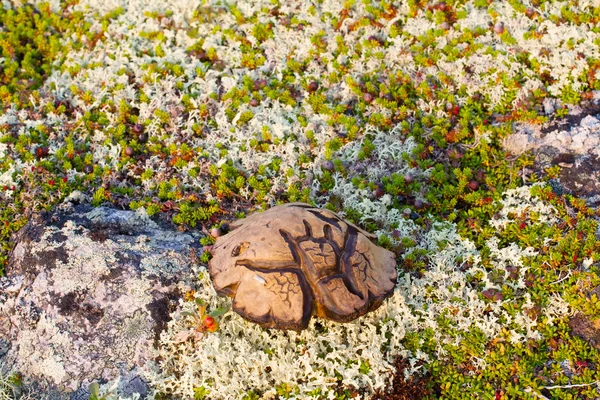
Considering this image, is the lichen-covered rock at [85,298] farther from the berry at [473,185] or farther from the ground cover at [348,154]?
the berry at [473,185]

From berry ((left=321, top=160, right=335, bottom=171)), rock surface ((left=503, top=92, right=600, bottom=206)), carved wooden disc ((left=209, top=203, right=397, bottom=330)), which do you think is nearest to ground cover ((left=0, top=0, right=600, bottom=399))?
berry ((left=321, top=160, right=335, bottom=171))

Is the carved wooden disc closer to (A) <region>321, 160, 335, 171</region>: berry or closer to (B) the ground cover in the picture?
(B) the ground cover

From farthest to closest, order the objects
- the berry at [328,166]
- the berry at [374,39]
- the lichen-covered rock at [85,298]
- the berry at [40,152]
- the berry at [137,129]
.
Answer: the berry at [374,39] < the berry at [137,129] < the berry at [40,152] < the berry at [328,166] < the lichen-covered rock at [85,298]

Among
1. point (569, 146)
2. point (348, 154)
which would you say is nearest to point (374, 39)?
point (348, 154)

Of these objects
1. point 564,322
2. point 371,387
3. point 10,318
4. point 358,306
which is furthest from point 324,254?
point 10,318

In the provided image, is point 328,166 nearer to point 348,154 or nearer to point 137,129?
point 348,154

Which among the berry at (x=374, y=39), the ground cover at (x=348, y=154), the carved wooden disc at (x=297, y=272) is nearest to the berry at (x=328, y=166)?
the ground cover at (x=348, y=154)

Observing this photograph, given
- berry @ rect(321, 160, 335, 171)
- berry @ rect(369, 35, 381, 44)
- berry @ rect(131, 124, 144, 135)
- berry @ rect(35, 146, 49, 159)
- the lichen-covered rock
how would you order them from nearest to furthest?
the lichen-covered rock < berry @ rect(321, 160, 335, 171) < berry @ rect(35, 146, 49, 159) < berry @ rect(131, 124, 144, 135) < berry @ rect(369, 35, 381, 44)

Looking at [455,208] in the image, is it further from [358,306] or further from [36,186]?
[36,186]
